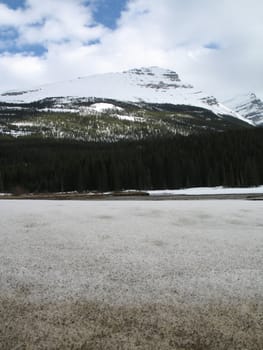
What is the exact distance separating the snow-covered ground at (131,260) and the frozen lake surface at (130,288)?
0.11ft

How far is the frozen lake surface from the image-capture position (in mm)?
8219

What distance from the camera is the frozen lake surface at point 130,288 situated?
324 inches

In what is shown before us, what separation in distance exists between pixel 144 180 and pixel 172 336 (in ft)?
337

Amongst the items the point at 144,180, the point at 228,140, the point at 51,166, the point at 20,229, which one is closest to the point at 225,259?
the point at 20,229

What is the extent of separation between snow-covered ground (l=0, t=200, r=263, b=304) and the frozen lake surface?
32 millimetres

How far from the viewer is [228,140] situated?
115 metres

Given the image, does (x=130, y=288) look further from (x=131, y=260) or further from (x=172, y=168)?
(x=172, y=168)

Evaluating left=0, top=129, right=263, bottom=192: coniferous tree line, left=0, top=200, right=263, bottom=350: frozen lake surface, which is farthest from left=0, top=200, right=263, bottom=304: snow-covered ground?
left=0, top=129, right=263, bottom=192: coniferous tree line

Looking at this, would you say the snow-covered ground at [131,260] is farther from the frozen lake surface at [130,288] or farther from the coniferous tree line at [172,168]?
the coniferous tree line at [172,168]

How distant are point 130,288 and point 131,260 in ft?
8.56

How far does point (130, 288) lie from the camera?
1093 centimetres

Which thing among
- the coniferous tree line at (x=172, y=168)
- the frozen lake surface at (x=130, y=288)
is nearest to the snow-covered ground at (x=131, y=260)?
the frozen lake surface at (x=130, y=288)

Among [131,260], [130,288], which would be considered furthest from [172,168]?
[130,288]

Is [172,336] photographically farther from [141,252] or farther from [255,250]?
[255,250]
